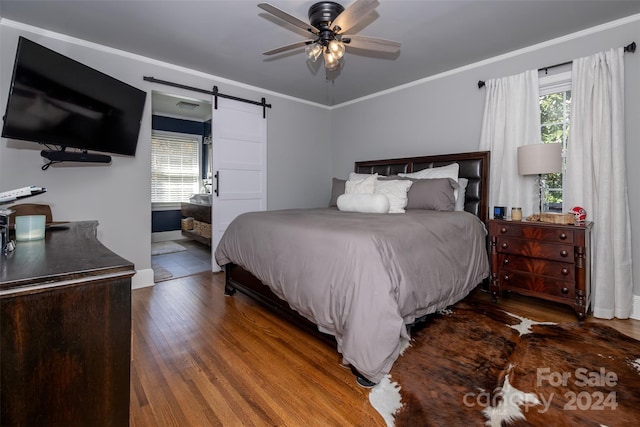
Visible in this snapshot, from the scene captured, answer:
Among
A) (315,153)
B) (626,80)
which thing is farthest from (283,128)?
(626,80)

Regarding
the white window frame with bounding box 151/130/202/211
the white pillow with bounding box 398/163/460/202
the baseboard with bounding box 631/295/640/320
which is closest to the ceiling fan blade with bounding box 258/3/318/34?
the white pillow with bounding box 398/163/460/202

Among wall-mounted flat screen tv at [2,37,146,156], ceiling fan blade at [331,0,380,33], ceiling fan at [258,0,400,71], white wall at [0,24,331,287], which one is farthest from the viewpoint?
white wall at [0,24,331,287]

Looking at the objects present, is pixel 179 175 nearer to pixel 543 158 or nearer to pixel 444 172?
pixel 444 172

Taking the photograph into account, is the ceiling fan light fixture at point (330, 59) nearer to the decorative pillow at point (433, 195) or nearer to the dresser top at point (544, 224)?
the decorative pillow at point (433, 195)

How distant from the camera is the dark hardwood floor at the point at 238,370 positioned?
1.43 meters

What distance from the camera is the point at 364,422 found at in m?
1.38

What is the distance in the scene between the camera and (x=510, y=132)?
123 inches

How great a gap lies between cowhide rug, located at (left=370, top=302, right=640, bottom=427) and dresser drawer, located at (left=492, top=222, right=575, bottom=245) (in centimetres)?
70

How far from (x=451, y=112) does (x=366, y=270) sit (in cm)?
294

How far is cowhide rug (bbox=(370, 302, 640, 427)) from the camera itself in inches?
55.2

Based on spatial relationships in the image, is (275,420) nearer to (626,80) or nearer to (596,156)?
(596,156)

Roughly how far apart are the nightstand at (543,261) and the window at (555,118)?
575 mm

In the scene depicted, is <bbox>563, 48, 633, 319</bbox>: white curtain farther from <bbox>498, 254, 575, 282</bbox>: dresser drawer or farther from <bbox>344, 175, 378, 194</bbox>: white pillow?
<bbox>344, 175, 378, 194</bbox>: white pillow

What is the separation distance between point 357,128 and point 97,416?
4614 mm
